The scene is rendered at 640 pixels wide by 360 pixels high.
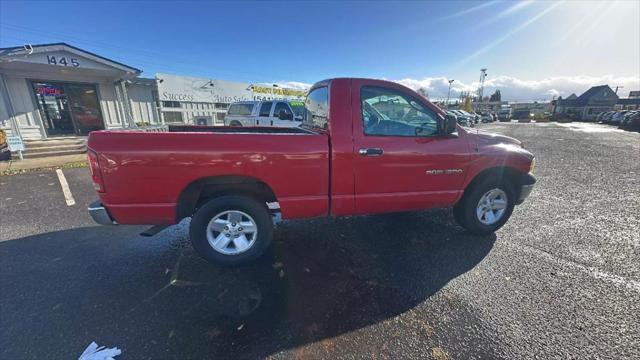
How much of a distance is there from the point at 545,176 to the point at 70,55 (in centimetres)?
1718

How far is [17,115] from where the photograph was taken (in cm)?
1062

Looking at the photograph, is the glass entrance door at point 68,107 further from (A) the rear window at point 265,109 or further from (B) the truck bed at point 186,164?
(B) the truck bed at point 186,164

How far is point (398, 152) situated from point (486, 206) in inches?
71.3

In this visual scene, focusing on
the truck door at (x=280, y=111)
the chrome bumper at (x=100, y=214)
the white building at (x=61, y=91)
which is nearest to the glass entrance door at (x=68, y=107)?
the white building at (x=61, y=91)

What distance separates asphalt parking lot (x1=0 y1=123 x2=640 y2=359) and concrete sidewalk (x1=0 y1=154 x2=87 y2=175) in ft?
18.8

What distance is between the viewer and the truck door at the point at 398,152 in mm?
3176

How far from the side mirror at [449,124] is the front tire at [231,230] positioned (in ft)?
7.96

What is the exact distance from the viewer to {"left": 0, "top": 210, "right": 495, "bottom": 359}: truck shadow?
2178 mm

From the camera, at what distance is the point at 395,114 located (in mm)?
3479

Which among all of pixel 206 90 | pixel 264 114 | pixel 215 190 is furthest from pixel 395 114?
pixel 206 90

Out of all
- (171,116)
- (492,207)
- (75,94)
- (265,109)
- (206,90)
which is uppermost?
(206,90)

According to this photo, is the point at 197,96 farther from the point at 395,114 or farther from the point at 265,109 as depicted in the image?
the point at 395,114

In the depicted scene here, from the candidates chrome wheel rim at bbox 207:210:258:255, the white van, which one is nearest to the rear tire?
chrome wheel rim at bbox 207:210:258:255

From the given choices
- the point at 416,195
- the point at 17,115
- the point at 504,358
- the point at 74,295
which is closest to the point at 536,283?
the point at 504,358
